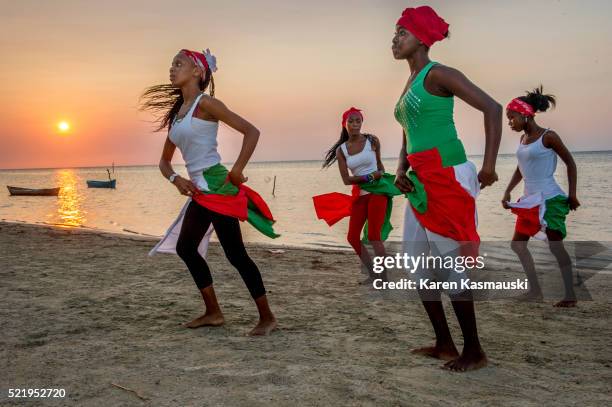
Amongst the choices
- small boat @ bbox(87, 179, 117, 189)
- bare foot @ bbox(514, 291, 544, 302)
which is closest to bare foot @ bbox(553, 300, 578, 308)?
bare foot @ bbox(514, 291, 544, 302)

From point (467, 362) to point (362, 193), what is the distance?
144 inches

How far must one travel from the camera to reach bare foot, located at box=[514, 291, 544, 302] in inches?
238

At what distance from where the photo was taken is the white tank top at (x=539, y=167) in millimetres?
5945

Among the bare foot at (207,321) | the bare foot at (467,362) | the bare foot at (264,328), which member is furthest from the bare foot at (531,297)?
the bare foot at (207,321)

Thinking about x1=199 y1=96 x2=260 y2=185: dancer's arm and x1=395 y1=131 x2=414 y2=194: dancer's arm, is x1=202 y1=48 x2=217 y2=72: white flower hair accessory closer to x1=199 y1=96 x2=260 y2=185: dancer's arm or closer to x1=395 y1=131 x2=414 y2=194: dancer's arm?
x1=199 y1=96 x2=260 y2=185: dancer's arm

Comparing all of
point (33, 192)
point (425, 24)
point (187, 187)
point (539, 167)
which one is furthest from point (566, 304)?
point (33, 192)

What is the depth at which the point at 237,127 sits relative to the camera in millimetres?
4457

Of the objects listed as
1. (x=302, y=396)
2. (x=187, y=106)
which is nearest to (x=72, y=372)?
(x=302, y=396)

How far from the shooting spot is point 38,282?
6648mm

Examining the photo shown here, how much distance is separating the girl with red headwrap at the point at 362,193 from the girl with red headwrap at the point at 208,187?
2.42 metres

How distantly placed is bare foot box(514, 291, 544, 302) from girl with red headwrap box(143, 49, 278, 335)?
294cm

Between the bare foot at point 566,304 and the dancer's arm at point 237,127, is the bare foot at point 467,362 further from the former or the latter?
the bare foot at point 566,304

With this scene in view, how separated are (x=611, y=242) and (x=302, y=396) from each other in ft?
44.3

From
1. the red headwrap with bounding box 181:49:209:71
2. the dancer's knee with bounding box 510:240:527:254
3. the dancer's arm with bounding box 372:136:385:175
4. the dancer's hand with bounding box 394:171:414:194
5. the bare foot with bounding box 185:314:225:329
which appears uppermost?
the red headwrap with bounding box 181:49:209:71
